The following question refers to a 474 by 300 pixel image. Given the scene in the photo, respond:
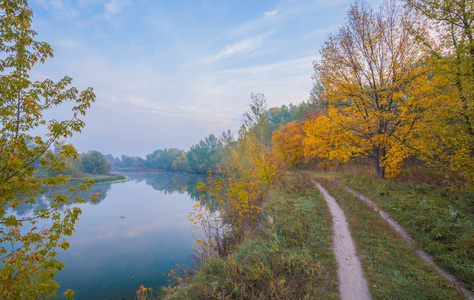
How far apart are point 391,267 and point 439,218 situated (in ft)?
10.6

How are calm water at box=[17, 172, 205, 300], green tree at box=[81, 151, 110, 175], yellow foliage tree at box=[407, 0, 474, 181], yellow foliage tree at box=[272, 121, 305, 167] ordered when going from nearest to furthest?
yellow foliage tree at box=[407, 0, 474, 181]
calm water at box=[17, 172, 205, 300]
yellow foliage tree at box=[272, 121, 305, 167]
green tree at box=[81, 151, 110, 175]

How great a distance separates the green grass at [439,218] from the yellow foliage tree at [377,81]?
8.19 ft

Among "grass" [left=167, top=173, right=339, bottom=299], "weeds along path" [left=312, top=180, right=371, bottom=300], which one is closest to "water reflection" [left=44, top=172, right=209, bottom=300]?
"grass" [left=167, top=173, right=339, bottom=299]

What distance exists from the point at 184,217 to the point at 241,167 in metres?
10.1

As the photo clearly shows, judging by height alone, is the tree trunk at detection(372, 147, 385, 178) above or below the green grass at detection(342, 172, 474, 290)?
above

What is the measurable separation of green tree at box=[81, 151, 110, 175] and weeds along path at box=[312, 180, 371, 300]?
7838cm

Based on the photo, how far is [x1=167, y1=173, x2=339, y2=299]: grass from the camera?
13.2 feet

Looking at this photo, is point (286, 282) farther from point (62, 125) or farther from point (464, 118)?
point (464, 118)

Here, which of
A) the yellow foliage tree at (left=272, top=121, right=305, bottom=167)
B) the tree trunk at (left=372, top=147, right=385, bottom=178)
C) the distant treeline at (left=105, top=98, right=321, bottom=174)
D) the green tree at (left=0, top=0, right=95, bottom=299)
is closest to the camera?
the green tree at (left=0, top=0, right=95, bottom=299)

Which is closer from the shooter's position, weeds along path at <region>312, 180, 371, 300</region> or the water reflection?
weeds along path at <region>312, 180, 371, 300</region>

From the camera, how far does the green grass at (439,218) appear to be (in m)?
4.79

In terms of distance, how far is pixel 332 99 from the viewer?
41.4 feet

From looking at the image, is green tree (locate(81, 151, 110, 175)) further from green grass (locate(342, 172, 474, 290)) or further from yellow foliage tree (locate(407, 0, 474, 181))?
yellow foliage tree (locate(407, 0, 474, 181))

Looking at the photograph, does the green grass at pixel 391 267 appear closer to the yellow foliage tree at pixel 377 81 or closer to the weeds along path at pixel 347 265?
the weeds along path at pixel 347 265
